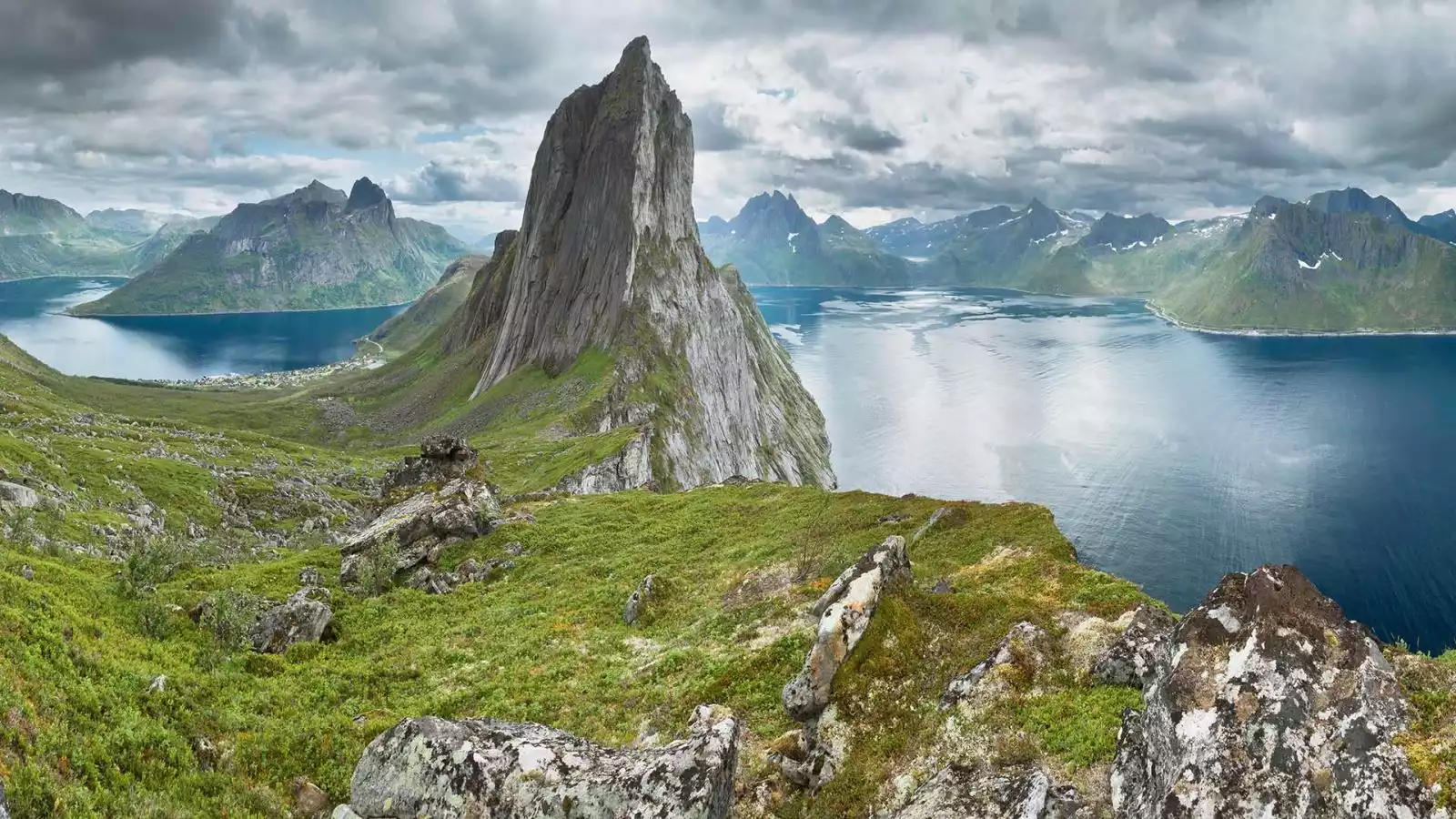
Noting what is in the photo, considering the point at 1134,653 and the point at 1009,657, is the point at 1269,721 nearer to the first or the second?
the point at 1134,653

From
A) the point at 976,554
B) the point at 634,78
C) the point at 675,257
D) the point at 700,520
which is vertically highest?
the point at 634,78

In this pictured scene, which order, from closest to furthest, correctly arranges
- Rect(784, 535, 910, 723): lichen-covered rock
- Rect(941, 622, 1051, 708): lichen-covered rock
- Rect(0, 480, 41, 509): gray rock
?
1. Rect(941, 622, 1051, 708): lichen-covered rock
2. Rect(784, 535, 910, 723): lichen-covered rock
3. Rect(0, 480, 41, 509): gray rock

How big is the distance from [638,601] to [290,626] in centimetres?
1412

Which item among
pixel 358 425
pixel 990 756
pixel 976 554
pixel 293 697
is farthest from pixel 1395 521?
pixel 358 425

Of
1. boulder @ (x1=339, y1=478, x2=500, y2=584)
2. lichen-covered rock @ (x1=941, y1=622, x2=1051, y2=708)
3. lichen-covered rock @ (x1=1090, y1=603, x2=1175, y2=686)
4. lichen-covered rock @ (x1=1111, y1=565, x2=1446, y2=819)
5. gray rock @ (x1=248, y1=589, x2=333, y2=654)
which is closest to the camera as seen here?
lichen-covered rock @ (x1=1111, y1=565, x2=1446, y2=819)

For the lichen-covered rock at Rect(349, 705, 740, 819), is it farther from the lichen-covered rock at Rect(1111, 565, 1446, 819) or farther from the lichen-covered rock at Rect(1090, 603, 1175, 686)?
the lichen-covered rock at Rect(1090, 603, 1175, 686)

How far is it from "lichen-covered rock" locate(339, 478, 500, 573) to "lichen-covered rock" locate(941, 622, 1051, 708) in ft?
106

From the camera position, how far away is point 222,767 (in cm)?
1739

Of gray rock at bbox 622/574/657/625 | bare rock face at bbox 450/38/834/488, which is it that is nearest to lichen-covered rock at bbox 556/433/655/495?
bare rock face at bbox 450/38/834/488

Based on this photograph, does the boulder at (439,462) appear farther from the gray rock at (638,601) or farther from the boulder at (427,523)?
the gray rock at (638,601)

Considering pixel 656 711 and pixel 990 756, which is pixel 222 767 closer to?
pixel 656 711

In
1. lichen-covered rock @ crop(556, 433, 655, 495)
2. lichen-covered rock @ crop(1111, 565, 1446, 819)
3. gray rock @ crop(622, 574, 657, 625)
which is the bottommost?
lichen-covered rock @ crop(556, 433, 655, 495)

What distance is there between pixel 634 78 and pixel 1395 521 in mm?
184831

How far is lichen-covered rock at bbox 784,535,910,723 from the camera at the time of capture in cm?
2055
